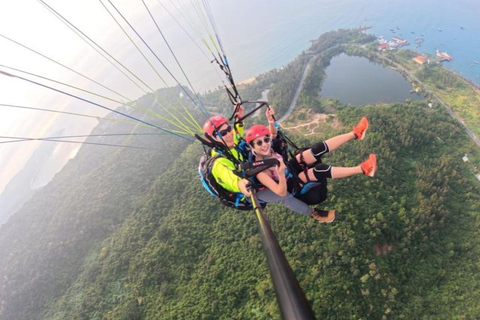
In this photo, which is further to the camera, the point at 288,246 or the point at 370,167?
the point at 288,246

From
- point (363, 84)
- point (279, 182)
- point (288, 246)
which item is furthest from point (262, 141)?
point (363, 84)

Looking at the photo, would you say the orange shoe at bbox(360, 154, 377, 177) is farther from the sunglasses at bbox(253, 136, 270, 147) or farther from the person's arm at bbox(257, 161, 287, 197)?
the sunglasses at bbox(253, 136, 270, 147)

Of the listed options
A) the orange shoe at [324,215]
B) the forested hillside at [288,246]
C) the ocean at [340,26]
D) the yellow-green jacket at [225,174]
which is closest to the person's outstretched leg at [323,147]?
the orange shoe at [324,215]

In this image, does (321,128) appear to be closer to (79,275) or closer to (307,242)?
(307,242)

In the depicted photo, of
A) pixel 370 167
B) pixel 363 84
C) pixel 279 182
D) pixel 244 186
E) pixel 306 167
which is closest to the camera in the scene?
pixel 279 182

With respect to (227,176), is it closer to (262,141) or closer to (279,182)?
(262,141)

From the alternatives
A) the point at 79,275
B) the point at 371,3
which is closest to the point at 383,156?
the point at 79,275
